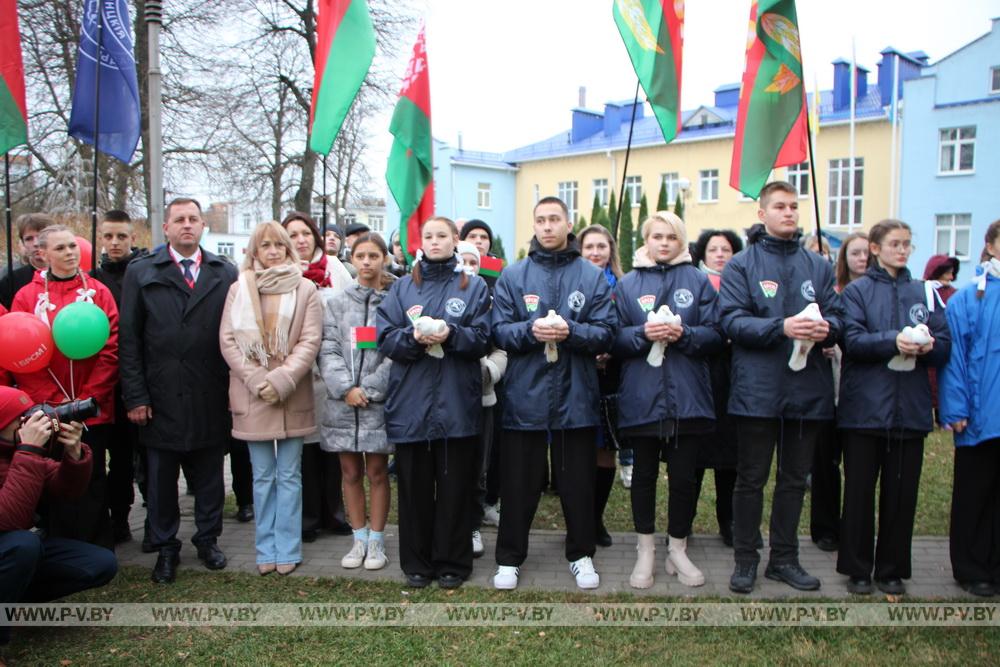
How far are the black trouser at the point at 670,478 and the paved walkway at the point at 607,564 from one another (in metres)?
0.41

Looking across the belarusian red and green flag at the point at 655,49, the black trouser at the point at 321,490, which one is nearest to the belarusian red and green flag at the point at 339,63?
the belarusian red and green flag at the point at 655,49

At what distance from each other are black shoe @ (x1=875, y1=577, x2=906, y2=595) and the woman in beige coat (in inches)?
148

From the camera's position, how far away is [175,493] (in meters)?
5.17

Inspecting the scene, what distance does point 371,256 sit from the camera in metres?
5.15

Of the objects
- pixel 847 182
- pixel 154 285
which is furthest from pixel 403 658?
pixel 847 182

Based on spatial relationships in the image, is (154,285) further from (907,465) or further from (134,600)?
(907,465)

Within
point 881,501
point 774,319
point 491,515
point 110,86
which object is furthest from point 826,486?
point 110,86

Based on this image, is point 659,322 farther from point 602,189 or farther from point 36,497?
point 602,189

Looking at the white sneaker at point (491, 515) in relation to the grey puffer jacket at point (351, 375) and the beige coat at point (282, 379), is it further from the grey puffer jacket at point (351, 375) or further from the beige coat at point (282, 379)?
the beige coat at point (282, 379)

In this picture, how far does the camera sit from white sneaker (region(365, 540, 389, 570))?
17.0 feet

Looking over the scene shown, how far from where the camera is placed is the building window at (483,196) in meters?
46.3

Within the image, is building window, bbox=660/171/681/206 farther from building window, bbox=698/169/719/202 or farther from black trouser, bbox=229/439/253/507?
black trouser, bbox=229/439/253/507

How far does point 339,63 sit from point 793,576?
4.95 metres

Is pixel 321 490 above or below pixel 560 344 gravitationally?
below
